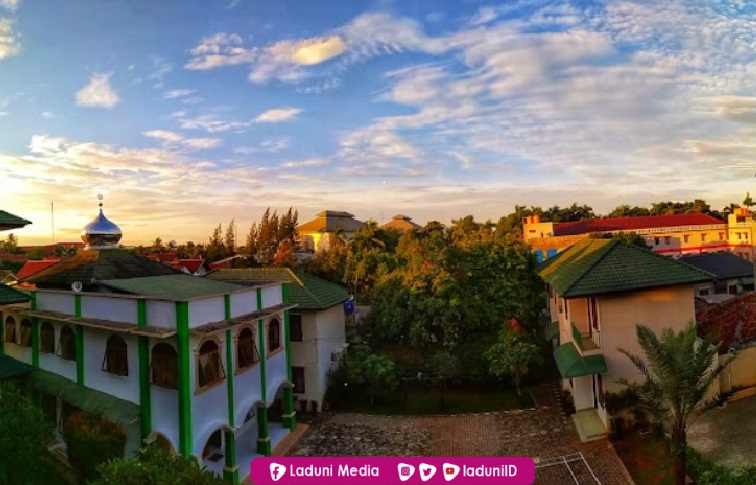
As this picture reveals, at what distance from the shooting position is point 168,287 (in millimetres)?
13578

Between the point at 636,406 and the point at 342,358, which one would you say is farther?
the point at 342,358

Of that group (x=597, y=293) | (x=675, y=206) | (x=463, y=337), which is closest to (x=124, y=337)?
(x=597, y=293)

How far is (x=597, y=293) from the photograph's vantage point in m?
13.0

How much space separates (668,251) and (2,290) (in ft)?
186

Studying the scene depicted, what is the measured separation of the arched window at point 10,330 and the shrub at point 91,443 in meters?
6.47

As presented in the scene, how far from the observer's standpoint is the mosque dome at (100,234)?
53.6ft

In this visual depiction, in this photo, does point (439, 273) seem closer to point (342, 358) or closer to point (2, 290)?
point (342, 358)

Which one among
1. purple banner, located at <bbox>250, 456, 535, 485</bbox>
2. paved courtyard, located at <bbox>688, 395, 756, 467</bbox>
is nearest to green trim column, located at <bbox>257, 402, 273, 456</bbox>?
purple banner, located at <bbox>250, 456, 535, 485</bbox>

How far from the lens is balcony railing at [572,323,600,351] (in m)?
13.7

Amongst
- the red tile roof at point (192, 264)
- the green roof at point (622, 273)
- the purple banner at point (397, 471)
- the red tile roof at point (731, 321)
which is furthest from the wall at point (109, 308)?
the red tile roof at point (192, 264)

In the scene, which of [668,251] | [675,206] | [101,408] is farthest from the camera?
[675,206]

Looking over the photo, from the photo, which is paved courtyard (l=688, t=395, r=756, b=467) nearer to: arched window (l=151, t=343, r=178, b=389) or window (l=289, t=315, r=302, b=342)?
window (l=289, t=315, r=302, b=342)

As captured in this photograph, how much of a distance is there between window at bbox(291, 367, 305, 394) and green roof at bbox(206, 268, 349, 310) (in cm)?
240

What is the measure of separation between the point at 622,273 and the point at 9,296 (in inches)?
665
